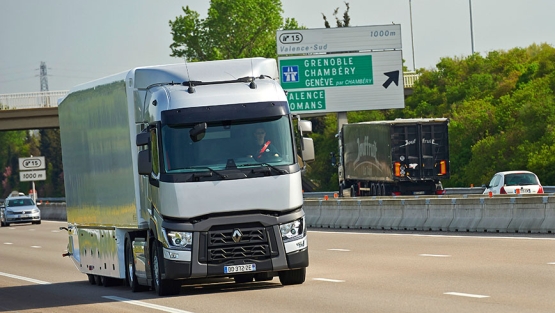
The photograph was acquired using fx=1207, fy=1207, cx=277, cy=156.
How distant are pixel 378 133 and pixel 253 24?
2322 inches

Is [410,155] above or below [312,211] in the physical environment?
above

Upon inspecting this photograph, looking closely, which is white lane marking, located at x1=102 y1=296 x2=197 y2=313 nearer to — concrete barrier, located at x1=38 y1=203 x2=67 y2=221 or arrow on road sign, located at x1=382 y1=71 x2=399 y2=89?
arrow on road sign, located at x1=382 y1=71 x2=399 y2=89

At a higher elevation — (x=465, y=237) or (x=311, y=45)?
(x=311, y=45)

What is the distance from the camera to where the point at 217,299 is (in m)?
15.6

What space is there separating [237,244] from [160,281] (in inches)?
51.1

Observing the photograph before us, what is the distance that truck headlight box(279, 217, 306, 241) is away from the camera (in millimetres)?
15859

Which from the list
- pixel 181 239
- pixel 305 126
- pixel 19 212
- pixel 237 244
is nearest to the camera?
pixel 181 239

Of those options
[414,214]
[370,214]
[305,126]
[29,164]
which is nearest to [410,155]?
[370,214]

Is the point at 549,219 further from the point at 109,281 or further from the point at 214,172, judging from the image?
the point at 214,172

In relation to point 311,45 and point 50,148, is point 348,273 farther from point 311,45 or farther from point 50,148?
point 50,148

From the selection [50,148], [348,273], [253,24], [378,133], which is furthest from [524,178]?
[50,148]

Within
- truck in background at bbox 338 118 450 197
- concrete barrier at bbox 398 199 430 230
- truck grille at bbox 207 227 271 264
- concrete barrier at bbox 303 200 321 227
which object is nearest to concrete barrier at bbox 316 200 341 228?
concrete barrier at bbox 303 200 321 227

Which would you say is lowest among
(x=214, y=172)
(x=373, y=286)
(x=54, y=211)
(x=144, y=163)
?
(x=54, y=211)

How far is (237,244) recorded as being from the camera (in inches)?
622
